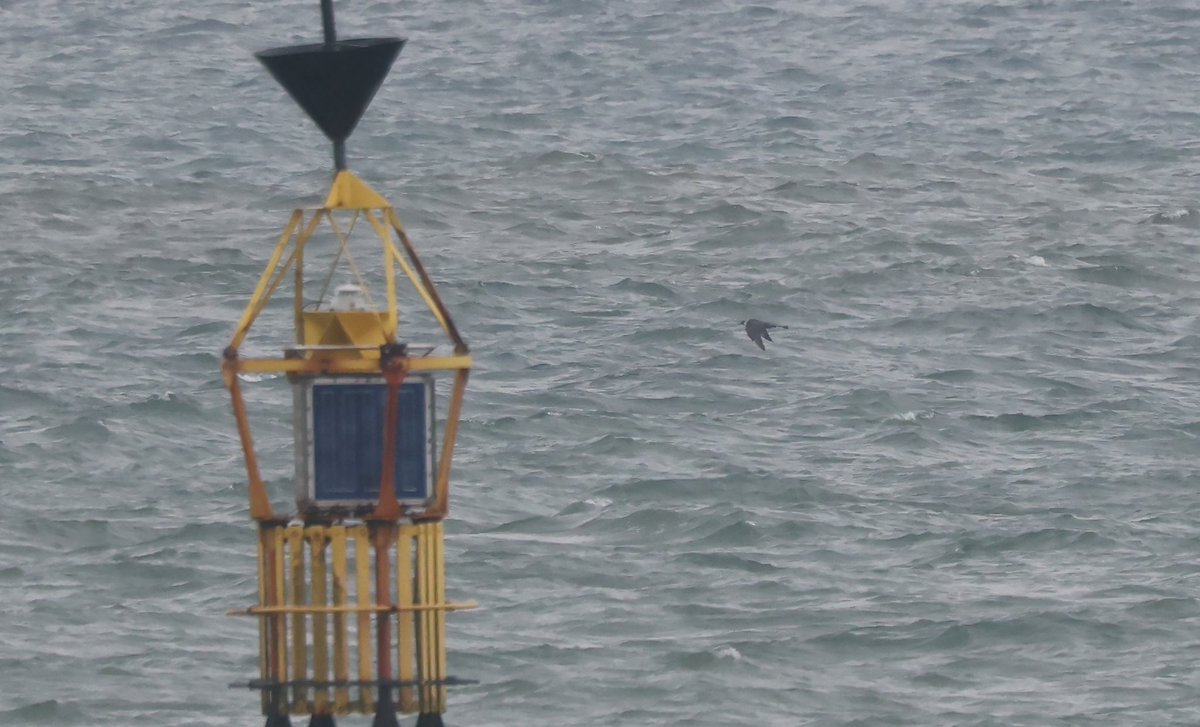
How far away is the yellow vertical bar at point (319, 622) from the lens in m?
9.50

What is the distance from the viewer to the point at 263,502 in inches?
373

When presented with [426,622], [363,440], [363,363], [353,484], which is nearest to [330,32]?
[363,363]

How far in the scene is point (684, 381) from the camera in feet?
95.0

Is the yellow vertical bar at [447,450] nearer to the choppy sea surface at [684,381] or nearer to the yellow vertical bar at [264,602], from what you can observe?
the yellow vertical bar at [264,602]

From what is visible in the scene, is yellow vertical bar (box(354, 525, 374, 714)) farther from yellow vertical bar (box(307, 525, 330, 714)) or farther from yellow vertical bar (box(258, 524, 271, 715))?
yellow vertical bar (box(258, 524, 271, 715))

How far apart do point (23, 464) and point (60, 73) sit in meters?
30.0

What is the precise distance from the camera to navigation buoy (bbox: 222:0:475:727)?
30.7 ft

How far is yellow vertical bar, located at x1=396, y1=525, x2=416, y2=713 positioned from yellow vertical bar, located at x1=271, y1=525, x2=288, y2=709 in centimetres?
40

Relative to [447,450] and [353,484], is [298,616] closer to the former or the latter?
[353,484]

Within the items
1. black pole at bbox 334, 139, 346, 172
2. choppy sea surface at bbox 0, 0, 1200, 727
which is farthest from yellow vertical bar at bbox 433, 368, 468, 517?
choppy sea surface at bbox 0, 0, 1200, 727

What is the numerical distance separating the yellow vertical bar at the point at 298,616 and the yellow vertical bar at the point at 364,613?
20cm

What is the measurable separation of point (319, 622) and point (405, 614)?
0.99 ft

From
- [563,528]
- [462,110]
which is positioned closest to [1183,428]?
[563,528]

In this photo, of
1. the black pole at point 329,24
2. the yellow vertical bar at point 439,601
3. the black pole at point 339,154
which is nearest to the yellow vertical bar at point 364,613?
the yellow vertical bar at point 439,601
